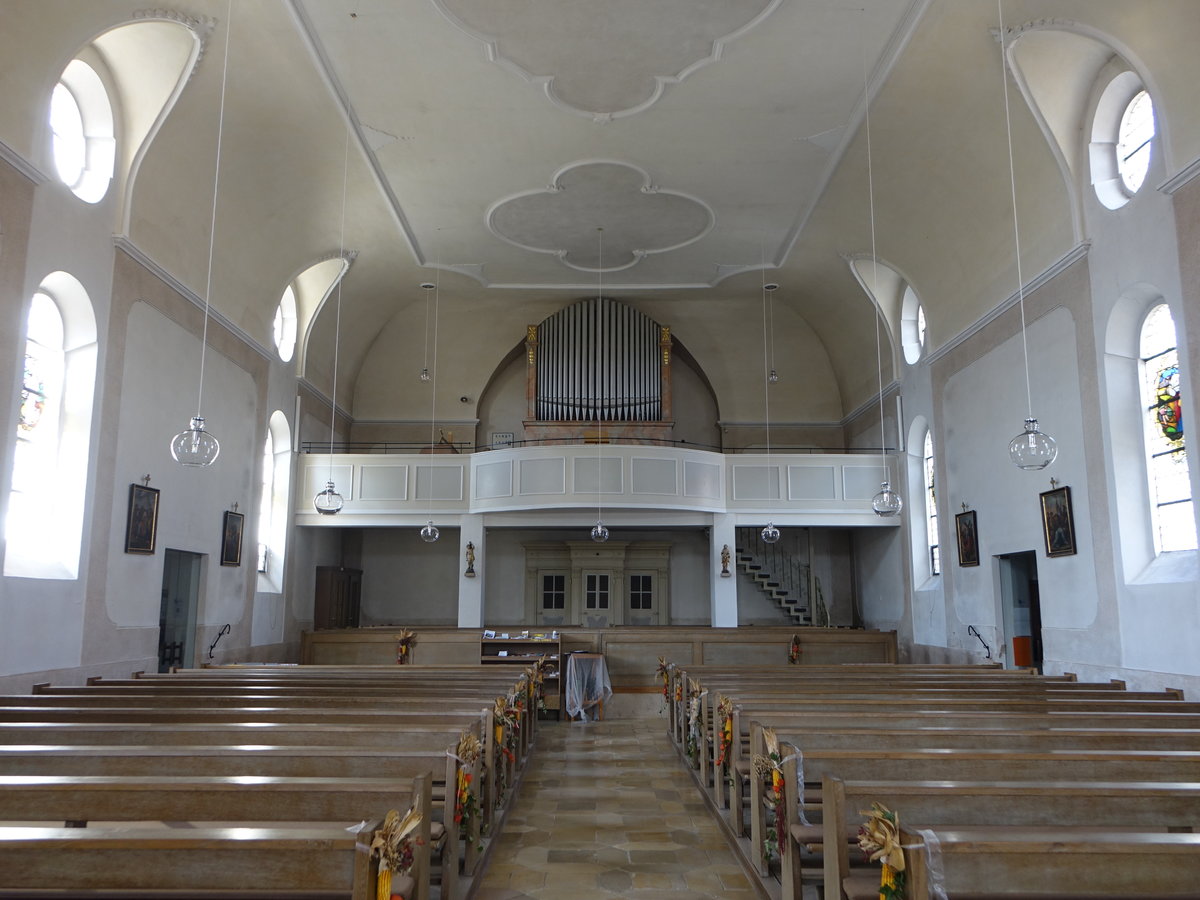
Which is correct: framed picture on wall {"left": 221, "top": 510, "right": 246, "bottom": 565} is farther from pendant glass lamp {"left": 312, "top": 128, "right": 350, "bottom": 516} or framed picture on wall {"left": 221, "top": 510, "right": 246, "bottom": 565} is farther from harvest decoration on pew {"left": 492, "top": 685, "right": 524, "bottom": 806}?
harvest decoration on pew {"left": 492, "top": 685, "right": 524, "bottom": 806}

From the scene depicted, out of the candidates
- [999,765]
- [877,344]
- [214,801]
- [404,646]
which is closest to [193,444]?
[214,801]

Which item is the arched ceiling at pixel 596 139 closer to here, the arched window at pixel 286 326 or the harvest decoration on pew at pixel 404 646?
the arched window at pixel 286 326

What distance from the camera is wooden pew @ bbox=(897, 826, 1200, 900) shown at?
250 cm

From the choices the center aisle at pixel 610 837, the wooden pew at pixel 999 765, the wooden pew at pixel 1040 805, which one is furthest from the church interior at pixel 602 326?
the wooden pew at pixel 1040 805

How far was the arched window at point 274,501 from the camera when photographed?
1458 cm

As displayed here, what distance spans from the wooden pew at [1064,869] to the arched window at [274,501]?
13.3 meters

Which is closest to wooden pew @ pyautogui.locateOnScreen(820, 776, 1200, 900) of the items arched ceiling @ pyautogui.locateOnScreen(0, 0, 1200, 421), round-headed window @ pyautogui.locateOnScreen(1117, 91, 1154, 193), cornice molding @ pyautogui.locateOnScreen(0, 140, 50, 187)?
arched ceiling @ pyautogui.locateOnScreen(0, 0, 1200, 421)

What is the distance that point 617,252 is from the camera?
633 inches

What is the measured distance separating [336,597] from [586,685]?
6.45 meters

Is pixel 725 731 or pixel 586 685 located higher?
pixel 725 731

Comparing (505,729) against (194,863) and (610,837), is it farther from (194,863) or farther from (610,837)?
(194,863)

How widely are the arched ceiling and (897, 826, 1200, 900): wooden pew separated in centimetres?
766

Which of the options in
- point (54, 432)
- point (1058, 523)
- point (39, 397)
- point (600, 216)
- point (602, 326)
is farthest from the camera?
point (602, 326)

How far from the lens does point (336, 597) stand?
1728 centimetres
